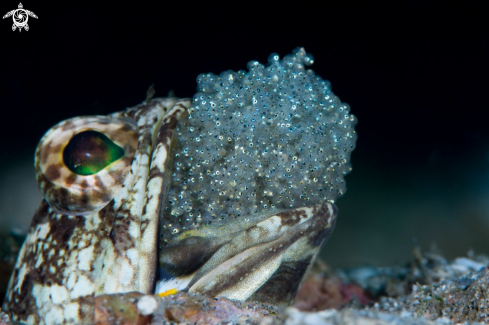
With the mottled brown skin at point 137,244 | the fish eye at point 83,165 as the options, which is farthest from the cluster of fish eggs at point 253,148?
the fish eye at point 83,165

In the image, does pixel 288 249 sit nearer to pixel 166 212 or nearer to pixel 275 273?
pixel 275 273

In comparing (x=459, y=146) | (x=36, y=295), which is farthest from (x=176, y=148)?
(x=459, y=146)

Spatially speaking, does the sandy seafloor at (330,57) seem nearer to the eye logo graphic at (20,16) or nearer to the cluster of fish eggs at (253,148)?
the eye logo graphic at (20,16)

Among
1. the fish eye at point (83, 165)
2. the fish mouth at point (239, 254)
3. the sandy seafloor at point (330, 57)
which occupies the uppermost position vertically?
the sandy seafloor at point (330, 57)

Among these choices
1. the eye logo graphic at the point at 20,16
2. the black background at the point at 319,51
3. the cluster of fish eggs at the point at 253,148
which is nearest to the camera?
the cluster of fish eggs at the point at 253,148

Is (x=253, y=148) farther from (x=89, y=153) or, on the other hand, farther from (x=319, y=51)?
(x=319, y=51)

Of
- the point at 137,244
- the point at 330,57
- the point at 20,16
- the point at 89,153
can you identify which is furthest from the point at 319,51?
the point at 137,244
